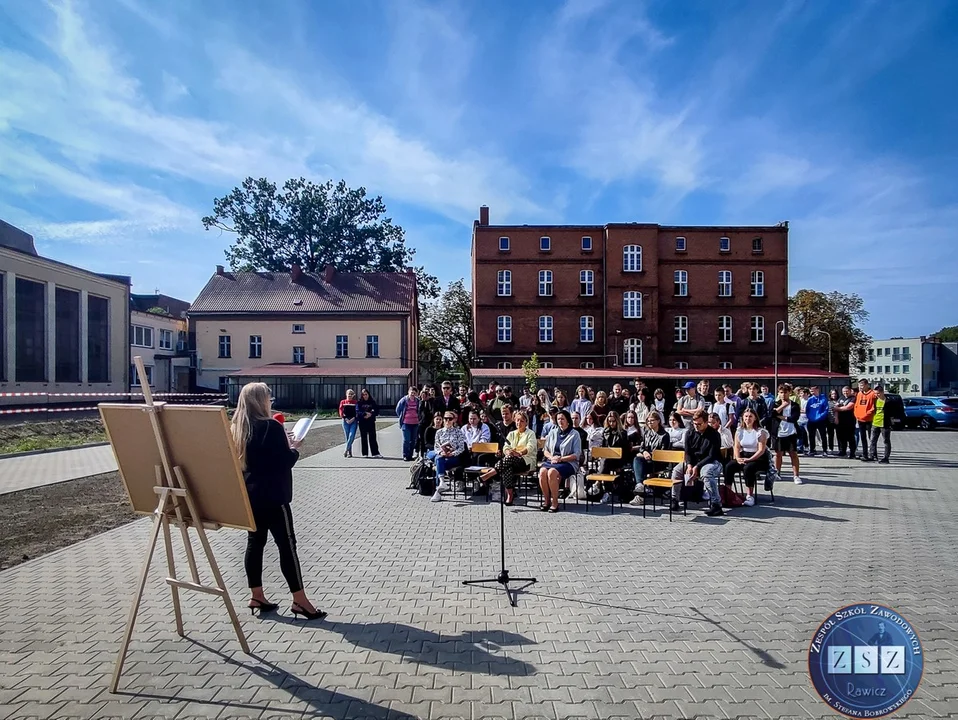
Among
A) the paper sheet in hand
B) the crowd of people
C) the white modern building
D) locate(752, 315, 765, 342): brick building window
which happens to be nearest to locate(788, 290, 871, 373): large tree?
locate(752, 315, 765, 342): brick building window

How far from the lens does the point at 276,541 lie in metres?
5.03

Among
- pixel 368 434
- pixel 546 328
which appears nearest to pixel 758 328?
pixel 546 328

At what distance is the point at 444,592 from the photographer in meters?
5.84

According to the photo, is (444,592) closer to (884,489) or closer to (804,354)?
(884,489)

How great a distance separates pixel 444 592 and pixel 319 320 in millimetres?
48292

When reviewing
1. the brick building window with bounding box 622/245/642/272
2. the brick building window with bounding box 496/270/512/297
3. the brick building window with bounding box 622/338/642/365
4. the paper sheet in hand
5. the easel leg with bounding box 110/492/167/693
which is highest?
the brick building window with bounding box 622/245/642/272

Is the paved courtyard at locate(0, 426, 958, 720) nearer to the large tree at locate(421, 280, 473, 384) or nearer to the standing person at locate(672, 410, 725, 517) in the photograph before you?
the standing person at locate(672, 410, 725, 517)

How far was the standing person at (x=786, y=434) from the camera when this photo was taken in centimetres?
1266

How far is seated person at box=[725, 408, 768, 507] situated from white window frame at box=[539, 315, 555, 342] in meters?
36.7

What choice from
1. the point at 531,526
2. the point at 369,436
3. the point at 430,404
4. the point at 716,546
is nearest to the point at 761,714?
the point at 716,546

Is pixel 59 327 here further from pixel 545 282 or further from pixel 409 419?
pixel 409 419

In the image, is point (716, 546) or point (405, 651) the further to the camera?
point (716, 546)

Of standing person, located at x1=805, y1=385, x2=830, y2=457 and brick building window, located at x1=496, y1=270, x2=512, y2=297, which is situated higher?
brick building window, located at x1=496, y1=270, x2=512, y2=297

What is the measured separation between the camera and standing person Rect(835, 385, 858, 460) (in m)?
16.0
